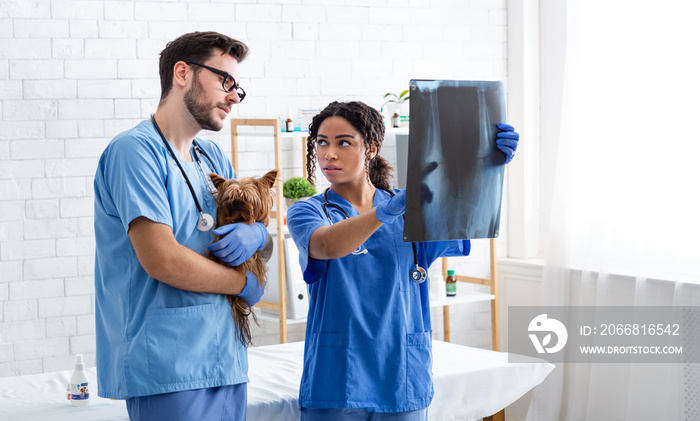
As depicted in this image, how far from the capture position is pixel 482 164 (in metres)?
1.72

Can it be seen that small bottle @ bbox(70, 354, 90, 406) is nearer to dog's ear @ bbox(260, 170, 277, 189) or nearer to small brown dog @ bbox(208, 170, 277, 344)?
small brown dog @ bbox(208, 170, 277, 344)

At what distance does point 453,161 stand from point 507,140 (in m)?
0.14

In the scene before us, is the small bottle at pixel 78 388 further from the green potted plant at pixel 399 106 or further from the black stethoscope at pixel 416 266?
the green potted plant at pixel 399 106

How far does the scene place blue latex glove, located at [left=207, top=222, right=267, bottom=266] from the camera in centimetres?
166

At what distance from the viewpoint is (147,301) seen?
1.61 meters

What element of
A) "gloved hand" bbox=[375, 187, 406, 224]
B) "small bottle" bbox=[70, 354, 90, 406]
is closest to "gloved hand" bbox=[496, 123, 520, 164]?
"gloved hand" bbox=[375, 187, 406, 224]

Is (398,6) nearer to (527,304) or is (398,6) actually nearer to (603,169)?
(603,169)

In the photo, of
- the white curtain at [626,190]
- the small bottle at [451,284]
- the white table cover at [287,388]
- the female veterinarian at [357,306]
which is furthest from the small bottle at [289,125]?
the female veterinarian at [357,306]

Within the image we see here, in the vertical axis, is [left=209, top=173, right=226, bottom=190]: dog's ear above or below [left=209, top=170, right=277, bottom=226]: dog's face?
above

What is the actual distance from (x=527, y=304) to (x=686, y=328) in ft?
3.63

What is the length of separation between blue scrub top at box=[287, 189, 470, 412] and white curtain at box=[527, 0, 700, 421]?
1967 mm

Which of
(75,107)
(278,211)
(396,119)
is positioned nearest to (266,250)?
(278,211)

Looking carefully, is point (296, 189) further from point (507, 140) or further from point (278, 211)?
point (507, 140)

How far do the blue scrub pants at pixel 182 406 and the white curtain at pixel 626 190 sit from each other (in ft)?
7.93
